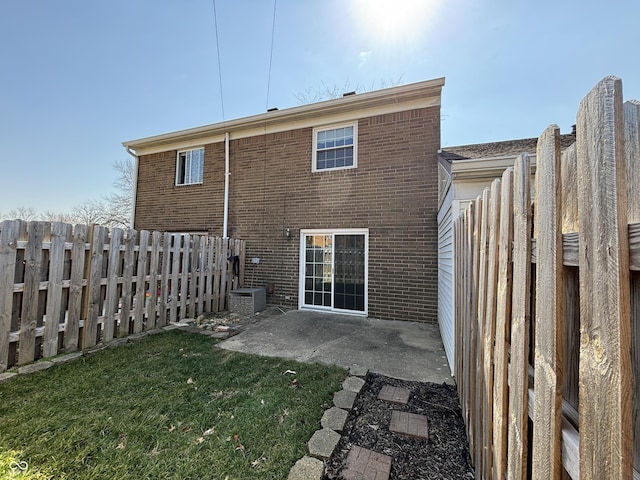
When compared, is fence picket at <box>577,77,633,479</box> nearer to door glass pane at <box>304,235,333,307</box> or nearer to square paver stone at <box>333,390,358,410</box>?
square paver stone at <box>333,390,358,410</box>

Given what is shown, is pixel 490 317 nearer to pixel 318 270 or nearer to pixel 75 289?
pixel 75 289

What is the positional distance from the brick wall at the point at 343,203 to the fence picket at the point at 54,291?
14.3 feet

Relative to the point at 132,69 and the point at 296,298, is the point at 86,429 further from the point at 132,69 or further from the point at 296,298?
the point at 132,69

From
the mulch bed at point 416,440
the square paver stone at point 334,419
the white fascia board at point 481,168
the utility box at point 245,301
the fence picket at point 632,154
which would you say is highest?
the white fascia board at point 481,168

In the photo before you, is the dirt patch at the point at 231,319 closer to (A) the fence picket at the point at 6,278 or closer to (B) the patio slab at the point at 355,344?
(B) the patio slab at the point at 355,344

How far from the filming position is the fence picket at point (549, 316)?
835 millimetres

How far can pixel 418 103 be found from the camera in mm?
6156

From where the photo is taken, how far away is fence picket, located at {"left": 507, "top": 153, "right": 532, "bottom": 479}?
106cm

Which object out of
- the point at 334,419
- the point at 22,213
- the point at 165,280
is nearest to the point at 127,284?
the point at 165,280

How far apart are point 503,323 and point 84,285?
17.2ft

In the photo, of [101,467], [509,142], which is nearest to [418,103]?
[509,142]

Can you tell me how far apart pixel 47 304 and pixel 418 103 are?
25.6 feet

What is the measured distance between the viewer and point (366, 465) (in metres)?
1.88

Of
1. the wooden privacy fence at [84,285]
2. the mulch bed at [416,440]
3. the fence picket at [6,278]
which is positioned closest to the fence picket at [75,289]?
the wooden privacy fence at [84,285]
